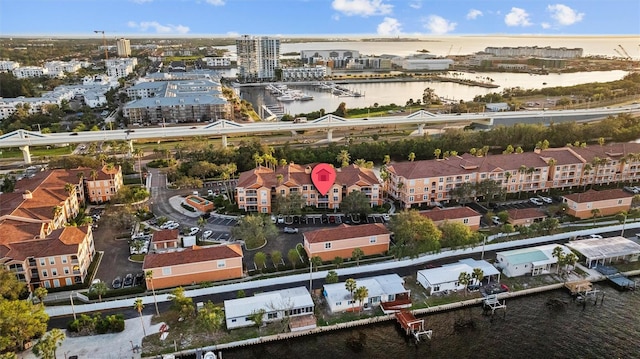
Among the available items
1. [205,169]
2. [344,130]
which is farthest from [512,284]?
[344,130]

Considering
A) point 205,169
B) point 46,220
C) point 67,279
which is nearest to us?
point 67,279

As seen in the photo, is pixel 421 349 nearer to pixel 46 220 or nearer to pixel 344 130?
pixel 46 220

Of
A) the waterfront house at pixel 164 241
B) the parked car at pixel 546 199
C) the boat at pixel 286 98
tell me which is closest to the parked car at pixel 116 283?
the waterfront house at pixel 164 241

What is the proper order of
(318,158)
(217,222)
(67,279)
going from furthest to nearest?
(318,158) < (217,222) < (67,279)

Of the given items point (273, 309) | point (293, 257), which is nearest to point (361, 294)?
point (273, 309)

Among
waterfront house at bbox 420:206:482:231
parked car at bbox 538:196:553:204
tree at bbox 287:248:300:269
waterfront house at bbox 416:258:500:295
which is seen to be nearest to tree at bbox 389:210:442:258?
A: waterfront house at bbox 416:258:500:295

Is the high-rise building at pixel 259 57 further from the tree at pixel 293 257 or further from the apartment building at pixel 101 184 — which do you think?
the tree at pixel 293 257

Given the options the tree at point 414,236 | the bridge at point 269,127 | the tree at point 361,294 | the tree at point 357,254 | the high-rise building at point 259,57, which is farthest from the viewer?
the high-rise building at point 259,57
